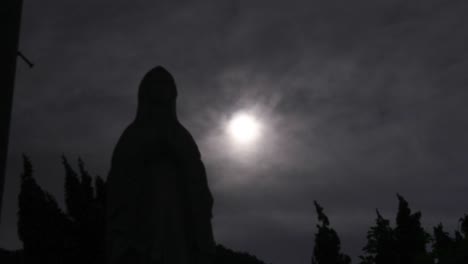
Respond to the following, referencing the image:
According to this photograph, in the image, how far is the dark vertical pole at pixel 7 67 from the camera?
6.39m

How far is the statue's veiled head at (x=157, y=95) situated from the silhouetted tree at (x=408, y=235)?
24804 mm

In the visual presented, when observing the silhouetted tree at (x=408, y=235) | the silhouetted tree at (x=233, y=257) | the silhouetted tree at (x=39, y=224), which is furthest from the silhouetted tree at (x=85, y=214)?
the silhouetted tree at (x=408, y=235)

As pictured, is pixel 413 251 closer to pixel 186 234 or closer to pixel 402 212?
pixel 402 212

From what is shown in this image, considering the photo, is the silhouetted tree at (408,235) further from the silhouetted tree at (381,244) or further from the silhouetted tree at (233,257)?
the silhouetted tree at (233,257)

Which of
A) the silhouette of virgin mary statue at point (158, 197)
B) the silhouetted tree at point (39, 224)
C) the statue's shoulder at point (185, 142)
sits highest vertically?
the silhouetted tree at point (39, 224)

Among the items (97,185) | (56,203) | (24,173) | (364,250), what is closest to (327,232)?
(364,250)

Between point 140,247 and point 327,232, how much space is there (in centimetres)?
2787

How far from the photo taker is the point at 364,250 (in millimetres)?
29578

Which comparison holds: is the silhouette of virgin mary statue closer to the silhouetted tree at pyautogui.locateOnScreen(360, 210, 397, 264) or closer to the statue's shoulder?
the statue's shoulder

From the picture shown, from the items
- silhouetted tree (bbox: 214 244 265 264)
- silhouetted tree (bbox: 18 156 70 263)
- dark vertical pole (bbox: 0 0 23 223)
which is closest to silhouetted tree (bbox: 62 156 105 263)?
silhouetted tree (bbox: 18 156 70 263)

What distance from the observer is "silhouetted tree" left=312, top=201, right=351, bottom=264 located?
1276 inches

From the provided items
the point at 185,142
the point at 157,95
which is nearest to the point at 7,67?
the point at 157,95

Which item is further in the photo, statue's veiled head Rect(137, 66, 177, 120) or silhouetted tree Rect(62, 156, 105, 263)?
silhouetted tree Rect(62, 156, 105, 263)

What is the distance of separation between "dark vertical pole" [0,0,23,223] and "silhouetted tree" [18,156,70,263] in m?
21.5
